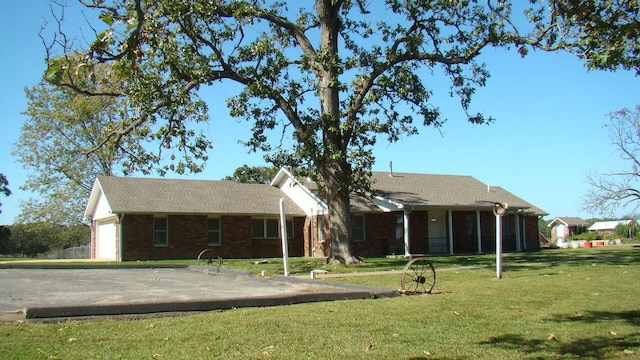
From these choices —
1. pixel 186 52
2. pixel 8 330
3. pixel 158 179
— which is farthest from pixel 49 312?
pixel 158 179

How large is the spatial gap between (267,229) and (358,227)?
16.5 feet

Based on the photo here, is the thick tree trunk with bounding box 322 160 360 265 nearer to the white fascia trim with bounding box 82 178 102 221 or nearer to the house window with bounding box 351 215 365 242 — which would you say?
the house window with bounding box 351 215 365 242

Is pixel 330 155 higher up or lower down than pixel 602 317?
higher up

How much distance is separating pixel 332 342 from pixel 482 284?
7350mm

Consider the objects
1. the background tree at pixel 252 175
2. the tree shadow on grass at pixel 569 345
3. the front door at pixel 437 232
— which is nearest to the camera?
the tree shadow on grass at pixel 569 345

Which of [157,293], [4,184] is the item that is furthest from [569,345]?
[4,184]

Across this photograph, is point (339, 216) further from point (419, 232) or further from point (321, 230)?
point (419, 232)

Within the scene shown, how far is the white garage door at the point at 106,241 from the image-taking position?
104 feet

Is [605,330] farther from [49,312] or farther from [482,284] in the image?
[49,312]

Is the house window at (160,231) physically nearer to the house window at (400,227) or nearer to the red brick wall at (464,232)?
the house window at (400,227)

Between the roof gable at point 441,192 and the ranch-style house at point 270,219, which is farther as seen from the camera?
the roof gable at point 441,192

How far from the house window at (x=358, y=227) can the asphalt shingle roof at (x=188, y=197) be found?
307 cm

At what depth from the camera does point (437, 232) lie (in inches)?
1353

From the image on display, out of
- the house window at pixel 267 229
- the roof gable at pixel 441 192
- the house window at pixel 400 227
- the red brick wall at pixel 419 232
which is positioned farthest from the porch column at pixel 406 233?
the house window at pixel 267 229
